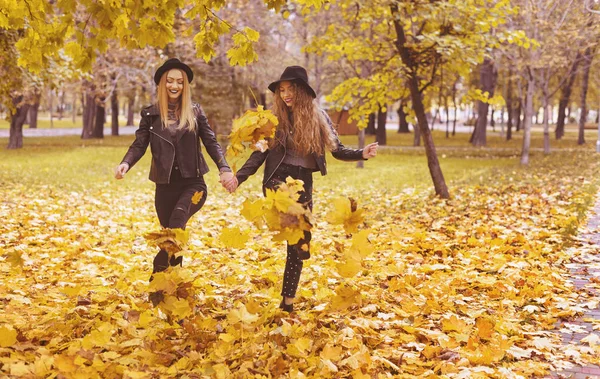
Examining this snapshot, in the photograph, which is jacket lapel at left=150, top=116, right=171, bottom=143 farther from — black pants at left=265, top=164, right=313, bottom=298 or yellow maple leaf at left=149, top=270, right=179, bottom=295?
yellow maple leaf at left=149, top=270, right=179, bottom=295

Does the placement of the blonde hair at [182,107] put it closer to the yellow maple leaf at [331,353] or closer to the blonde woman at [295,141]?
the blonde woman at [295,141]

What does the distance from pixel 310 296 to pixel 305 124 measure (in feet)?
5.44

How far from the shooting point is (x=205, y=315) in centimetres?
490

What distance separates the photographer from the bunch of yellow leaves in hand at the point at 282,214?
3.42 meters

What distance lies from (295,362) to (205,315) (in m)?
1.33

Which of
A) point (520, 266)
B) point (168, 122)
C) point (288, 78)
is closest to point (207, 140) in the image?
point (168, 122)

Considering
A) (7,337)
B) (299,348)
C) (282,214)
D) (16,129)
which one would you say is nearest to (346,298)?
(299,348)

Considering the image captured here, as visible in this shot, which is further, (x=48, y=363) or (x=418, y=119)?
(x=418, y=119)

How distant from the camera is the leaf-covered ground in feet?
12.4

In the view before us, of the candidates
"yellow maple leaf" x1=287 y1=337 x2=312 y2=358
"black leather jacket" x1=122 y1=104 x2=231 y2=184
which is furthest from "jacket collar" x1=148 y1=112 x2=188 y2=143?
"yellow maple leaf" x1=287 y1=337 x2=312 y2=358

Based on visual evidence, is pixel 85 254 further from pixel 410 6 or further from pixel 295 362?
pixel 410 6

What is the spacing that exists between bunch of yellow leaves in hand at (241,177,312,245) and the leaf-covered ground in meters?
0.26

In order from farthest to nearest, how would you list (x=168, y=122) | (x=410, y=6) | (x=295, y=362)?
(x=410, y=6), (x=168, y=122), (x=295, y=362)

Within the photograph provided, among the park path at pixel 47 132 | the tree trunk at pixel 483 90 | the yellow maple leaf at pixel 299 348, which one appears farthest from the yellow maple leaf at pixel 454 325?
the park path at pixel 47 132
